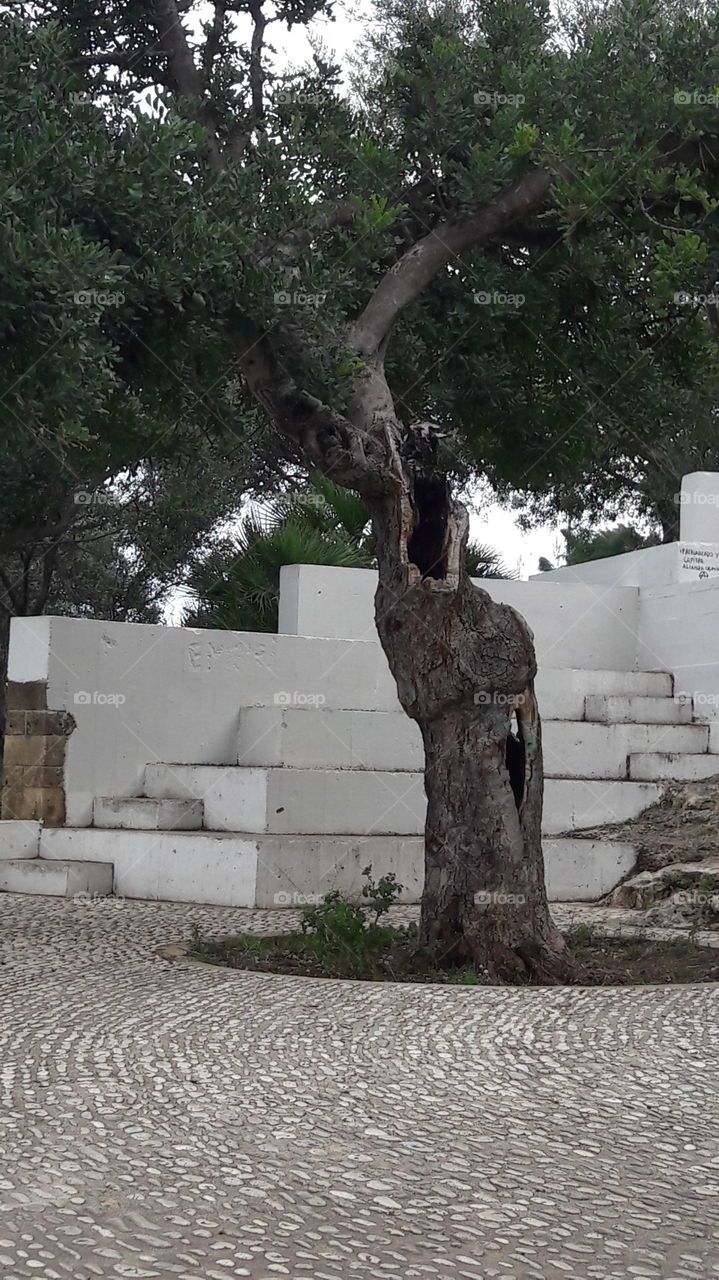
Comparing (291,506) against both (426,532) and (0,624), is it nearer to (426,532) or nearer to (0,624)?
(0,624)

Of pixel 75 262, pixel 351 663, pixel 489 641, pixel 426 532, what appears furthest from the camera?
pixel 351 663

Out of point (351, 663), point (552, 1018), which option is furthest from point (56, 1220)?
point (351, 663)

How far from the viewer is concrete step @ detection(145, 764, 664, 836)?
969 cm

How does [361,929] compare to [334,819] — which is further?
[334,819]

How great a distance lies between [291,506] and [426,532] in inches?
339

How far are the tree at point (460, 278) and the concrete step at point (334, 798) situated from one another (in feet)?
8.83

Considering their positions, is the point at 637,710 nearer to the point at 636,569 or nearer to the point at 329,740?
the point at 636,569

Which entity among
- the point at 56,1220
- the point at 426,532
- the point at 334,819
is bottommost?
the point at 56,1220

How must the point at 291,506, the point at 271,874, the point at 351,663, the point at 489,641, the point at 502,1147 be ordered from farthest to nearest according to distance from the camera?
the point at 291,506, the point at 351,663, the point at 271,874, the point at 489,641, the point at 502,1147

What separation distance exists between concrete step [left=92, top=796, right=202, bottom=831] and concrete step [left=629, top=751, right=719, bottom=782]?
153 inches

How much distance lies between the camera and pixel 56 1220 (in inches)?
117

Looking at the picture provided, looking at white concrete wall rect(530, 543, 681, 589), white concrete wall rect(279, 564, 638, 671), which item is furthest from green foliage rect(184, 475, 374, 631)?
white concrete wall rect(530, 543, 681, 589)

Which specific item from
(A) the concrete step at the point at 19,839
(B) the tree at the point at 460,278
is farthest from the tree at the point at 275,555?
(B) the tree at the point at 460,278

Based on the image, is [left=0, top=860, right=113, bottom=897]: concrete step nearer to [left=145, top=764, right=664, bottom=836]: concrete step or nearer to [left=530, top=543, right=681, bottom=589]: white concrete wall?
[left=145, top=764, right=664, bottom=836]: concrete step
